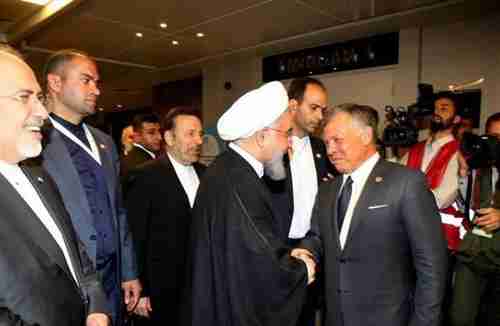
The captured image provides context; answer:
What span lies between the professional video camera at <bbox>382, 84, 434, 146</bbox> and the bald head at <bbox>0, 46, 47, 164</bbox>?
2462mm

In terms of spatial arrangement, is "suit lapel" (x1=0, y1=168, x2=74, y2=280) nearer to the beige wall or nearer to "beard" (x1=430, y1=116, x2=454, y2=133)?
"beard" (x1=430, y1=116, x2=454, y2=133)

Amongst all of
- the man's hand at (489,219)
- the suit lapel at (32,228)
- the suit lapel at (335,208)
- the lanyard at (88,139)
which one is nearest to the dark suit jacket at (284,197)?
the suit lapel at (335,208)

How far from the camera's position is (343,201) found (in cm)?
174

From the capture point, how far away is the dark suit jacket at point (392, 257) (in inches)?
58.7

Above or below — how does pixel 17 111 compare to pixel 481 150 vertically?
above

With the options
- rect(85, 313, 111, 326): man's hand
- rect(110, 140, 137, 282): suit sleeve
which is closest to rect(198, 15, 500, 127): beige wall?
rect(110, 140, 137, 282): suit sleeve

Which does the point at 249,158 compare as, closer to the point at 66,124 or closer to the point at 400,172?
the point at 400,172

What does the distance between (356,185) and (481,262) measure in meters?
1.22

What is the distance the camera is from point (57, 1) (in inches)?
173

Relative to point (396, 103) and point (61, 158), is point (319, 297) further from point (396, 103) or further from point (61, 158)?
point (396, 103)

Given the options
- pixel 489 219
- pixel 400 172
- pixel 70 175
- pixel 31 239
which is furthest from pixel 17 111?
pixel 489 219

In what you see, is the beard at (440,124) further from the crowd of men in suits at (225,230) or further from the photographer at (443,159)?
the crowd of men in suits at (225,230)

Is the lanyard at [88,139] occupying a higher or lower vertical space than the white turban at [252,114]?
lower

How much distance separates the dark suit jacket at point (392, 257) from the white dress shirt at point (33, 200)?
114cm
